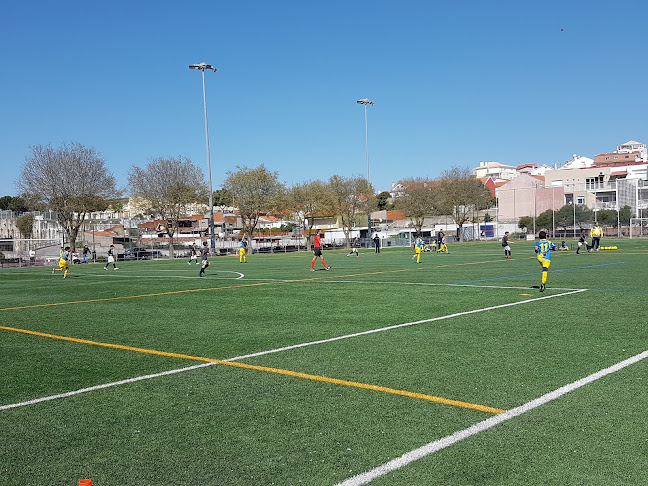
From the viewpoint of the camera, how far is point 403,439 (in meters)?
5.16

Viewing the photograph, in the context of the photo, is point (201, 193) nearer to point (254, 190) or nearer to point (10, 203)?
point (254, 190)

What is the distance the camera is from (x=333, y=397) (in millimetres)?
6543

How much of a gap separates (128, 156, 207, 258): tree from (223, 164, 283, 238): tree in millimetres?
5360

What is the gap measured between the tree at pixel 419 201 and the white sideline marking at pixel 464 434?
75.3 meters

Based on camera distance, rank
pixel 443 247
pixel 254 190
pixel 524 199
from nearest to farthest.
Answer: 1. pixel 443 247
2. pixel 254 190
3. pixel 524 199

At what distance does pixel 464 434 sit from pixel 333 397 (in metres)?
1.74

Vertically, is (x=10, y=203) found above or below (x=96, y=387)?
above

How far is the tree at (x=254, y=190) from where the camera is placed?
71.6 m

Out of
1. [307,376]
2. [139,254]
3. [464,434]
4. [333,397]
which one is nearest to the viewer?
[464,434]

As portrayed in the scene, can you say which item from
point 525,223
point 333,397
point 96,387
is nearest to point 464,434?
point 333,397

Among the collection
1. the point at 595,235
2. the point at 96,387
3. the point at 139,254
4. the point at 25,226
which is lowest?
the point at 139,254

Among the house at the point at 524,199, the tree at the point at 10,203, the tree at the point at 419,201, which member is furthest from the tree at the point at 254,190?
the tree at the point at 10,203

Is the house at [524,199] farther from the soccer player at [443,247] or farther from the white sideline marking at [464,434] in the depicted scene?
the white sideline marking at [464,434]

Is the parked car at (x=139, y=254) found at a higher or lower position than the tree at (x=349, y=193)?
lower
